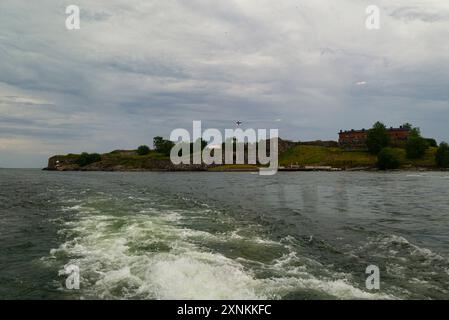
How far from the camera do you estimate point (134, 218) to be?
33125 mm

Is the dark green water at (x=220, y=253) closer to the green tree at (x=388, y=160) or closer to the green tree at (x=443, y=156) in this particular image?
the green tree at (x=388, y=160)

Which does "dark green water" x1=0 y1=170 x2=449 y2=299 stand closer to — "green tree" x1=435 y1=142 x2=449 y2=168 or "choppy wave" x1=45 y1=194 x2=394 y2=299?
"choppy wave" x1=45 y1=194 x2=394 y2=299

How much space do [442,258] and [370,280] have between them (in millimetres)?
7031

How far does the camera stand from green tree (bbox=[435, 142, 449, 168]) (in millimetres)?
187375

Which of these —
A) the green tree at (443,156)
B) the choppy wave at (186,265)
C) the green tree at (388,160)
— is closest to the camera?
the choppy wave at (186,265)

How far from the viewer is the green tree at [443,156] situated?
615 ft

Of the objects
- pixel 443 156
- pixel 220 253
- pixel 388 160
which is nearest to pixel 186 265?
pixel 220 253

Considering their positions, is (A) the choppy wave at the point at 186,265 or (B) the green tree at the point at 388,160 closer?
(A) the choppy wave at the point at 186,265

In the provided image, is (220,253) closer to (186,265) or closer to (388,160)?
(186,265)

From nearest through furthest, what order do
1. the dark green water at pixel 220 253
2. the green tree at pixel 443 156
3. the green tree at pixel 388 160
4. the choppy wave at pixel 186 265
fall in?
the choppy wave at pixel 186 265, the dark green water at pixel 220 253, the green tree at pixel 443 156, the green tree at pixel 388 160

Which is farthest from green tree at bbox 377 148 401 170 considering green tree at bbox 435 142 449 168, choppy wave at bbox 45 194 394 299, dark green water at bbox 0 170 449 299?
choppy wave at bbox 45 194 394 299

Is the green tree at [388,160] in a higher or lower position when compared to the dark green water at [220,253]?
higher

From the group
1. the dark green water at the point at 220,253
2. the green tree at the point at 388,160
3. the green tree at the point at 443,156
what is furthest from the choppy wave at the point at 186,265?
the green tree at the point at 443,156
